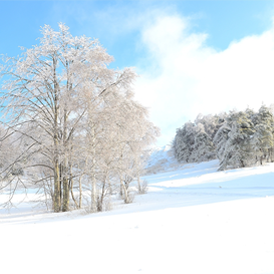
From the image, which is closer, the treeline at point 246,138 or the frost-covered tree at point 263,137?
the frost-covered tree at point 263,137

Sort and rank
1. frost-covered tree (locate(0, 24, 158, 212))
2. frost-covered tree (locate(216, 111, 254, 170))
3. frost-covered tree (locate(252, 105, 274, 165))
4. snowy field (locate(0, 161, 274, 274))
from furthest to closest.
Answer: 1. frost-covered tree (locate(216, 111, 254, 170))
2. frost-covered tree (locate(252, 105, 274, 165))
3. frost-covered tree (locate(0, 24, 158, 212))
4. snowy field (locate(0, 161, 274, 274))

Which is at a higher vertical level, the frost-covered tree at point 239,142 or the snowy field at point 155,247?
the frost-covered tree at point 239,142

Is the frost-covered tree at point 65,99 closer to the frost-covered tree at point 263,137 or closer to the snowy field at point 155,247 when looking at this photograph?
the snowy field at point 155,247

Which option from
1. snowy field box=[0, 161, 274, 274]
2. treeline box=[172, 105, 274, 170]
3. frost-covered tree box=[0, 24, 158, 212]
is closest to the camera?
snowy field box=[0, 161, 274, 274]

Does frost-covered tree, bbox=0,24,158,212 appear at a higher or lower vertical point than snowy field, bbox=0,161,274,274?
higher

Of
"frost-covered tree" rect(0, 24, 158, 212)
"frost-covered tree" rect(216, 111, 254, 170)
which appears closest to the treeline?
"frost-covered tree" rect(216, 111, 254, 170)

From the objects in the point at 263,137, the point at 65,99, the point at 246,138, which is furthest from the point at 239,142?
the point at 65,99

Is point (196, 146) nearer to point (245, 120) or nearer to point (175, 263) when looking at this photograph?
point (245, 120)

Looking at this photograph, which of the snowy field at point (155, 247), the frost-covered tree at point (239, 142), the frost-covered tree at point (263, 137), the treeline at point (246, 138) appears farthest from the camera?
the frost-covered tree at point (239, 142)

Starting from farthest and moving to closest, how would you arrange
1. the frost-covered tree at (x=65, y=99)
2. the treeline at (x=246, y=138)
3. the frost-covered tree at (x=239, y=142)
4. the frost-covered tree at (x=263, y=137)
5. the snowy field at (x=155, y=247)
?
the frost-covered tree at (x=239, y=142) → the treeline at (x=246, y=138) → the frost-covered tree at (x=263, y=137) → the frost-covered tree at (x=65, y=99) → the snowy field at (x=155, y=247)

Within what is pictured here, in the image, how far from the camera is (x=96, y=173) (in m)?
10.8

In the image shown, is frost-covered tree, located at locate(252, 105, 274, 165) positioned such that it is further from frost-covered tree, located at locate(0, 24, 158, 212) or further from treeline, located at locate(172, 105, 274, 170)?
frost-covered tree, located at locate(0, 24, 158, 212)

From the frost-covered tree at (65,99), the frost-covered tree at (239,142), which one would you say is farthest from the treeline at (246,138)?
the frost-covered tree at (65,99)

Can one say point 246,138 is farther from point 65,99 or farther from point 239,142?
point 65,99
